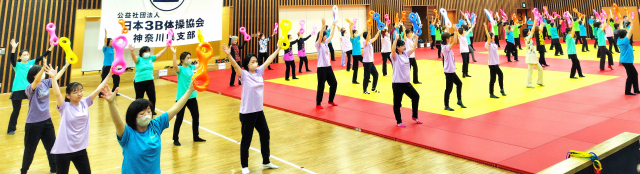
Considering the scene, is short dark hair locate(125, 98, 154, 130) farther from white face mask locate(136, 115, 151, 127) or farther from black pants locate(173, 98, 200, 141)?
black pants locate(173, 98, 200, 141)

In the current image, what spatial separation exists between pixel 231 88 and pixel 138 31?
314 cm

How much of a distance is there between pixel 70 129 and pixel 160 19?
10.0m

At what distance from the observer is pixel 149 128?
3541 millimetres

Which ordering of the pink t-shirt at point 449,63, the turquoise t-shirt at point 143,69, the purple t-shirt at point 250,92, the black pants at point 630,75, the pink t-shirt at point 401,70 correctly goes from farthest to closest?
the black pants at point 630,75
the pink t-shirt at point 449,63
the turquoise t-shirt at point 143,69
the pink t-shirt at point 401,70
the purple t-shirt at point 250,92

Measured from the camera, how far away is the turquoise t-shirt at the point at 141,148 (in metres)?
3.45

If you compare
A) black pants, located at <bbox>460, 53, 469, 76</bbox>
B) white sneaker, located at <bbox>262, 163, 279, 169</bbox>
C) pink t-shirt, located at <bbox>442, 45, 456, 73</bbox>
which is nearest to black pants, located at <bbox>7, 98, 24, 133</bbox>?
white sneaker, located at <bbox>262, 163, 279, 169</bbox>

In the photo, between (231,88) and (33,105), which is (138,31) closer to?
(231,88)

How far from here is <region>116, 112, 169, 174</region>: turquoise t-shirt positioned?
11.3 ft

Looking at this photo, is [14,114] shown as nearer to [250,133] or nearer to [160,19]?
[250,133]

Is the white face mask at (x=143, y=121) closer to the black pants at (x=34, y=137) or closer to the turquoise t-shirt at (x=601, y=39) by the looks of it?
the black pants at (x=34, y=137)

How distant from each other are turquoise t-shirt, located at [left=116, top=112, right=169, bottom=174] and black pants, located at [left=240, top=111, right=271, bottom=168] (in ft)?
6.98

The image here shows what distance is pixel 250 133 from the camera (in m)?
5.74

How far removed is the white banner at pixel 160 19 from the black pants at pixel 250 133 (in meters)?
8.60

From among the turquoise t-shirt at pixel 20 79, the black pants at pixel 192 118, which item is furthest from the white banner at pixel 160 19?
the black pants at pixel 192 118
